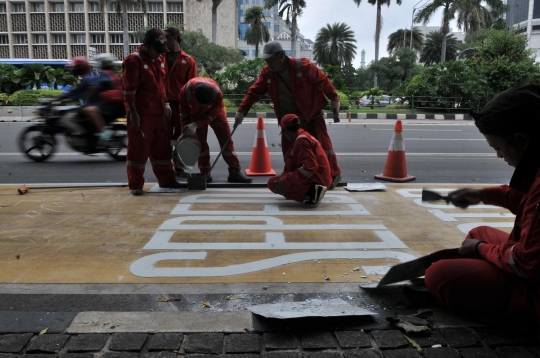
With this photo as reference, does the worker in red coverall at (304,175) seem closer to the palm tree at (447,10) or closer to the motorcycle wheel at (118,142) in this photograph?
the motorcycle wheel at (118,142)

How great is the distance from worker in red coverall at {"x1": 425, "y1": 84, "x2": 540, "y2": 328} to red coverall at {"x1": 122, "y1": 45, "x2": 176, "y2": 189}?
370 cm

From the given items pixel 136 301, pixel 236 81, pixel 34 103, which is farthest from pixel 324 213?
pixel 236 81

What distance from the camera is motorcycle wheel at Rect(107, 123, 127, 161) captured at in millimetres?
7949

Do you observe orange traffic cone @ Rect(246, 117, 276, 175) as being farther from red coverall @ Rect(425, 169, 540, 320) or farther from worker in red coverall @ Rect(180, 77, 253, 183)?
red coverall @ Rect(425, 169, 540, 320)

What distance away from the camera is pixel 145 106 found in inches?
217

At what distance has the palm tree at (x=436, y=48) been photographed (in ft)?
196

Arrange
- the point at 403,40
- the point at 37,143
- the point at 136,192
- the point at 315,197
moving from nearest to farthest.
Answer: the point at 315,197 → the point at 136,192 → the point at 37,143 → the point at 403,40

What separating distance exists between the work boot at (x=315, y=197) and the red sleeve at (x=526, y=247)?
2541 millimetres

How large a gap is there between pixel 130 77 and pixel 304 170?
2067 mm

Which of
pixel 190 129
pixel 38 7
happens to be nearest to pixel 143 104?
pixel 190 129

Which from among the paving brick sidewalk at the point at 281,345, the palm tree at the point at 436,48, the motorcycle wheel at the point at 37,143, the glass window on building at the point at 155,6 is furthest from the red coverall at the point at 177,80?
the glass window on building at the point at 155,6

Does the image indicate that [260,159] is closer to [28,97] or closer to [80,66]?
[80,66]

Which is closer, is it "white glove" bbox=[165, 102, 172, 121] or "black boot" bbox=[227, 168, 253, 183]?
"white glove" bbox=[165, 102, 172, 121]

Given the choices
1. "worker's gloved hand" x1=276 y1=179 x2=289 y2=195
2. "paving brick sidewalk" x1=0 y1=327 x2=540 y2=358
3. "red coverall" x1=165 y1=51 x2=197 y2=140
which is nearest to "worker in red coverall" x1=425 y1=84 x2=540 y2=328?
"paving brick sidewalk" x1=0 y1=327 x2=540 y2=358
